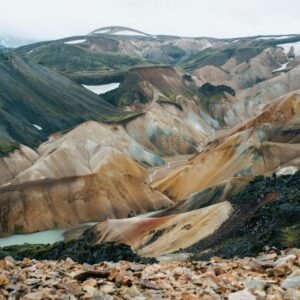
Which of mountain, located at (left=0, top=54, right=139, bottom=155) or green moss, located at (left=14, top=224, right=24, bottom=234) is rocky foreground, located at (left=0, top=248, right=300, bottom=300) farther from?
mountain, located at (left=0, top=54, right=139, bottom=155)

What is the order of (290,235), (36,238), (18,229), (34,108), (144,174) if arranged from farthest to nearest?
(34,108)
(144,174)
(18,229)
(36,238)
(290,235)

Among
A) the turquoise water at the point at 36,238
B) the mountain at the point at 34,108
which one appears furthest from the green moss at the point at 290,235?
the mountain at the point at 34,108

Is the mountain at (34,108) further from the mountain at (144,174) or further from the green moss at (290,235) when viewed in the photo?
the green moss at (290,235)

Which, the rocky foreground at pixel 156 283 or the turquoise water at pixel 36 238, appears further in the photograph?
the turquoise water at pixel 36 238

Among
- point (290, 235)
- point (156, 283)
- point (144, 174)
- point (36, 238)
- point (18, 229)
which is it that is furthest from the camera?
point (144, 174)

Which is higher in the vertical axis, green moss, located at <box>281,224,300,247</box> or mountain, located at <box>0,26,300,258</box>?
green moss, located at <box>281,224,300,247</box>

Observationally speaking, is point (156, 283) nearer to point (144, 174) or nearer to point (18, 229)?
point (18, 229)

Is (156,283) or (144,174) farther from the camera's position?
(144,174)

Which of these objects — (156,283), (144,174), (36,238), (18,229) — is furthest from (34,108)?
(156,283)

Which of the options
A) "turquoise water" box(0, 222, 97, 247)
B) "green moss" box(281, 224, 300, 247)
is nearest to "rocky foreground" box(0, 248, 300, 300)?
"green moss" box(281, 224, 300, 247)

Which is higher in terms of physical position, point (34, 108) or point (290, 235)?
point (290, 235)
